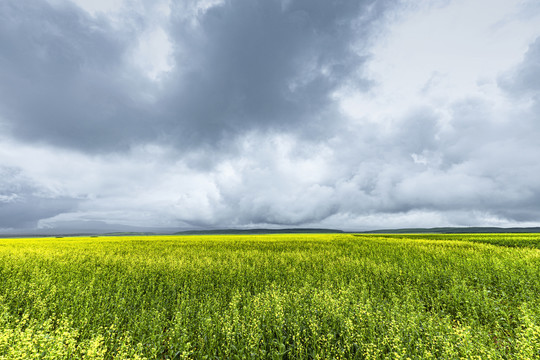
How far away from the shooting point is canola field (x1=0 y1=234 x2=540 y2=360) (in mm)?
4742

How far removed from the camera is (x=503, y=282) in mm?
10375

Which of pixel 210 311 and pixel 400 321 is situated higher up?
pixel 400 321

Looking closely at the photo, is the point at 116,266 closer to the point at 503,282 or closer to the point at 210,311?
the point at 210,311

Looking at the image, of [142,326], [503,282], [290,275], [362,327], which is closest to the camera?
[362,327]

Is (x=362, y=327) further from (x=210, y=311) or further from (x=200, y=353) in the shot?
(x=210, y=311)

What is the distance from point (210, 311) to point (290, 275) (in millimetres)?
5026

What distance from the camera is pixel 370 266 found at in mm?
13102

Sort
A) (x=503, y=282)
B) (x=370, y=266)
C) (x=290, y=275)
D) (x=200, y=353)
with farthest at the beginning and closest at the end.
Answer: (x=370, y=266) → (x=290, y=275) → (x=503, y=282) → (x=200, y=353)

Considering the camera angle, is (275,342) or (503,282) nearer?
(275,342)

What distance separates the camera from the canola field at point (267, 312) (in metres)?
4.74

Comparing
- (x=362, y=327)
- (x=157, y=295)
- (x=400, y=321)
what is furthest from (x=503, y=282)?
(x=157, y=295)

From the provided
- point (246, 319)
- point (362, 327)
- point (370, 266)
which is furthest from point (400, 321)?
point (370, 266)

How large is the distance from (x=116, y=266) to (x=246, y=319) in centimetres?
1181

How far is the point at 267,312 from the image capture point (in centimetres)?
628
